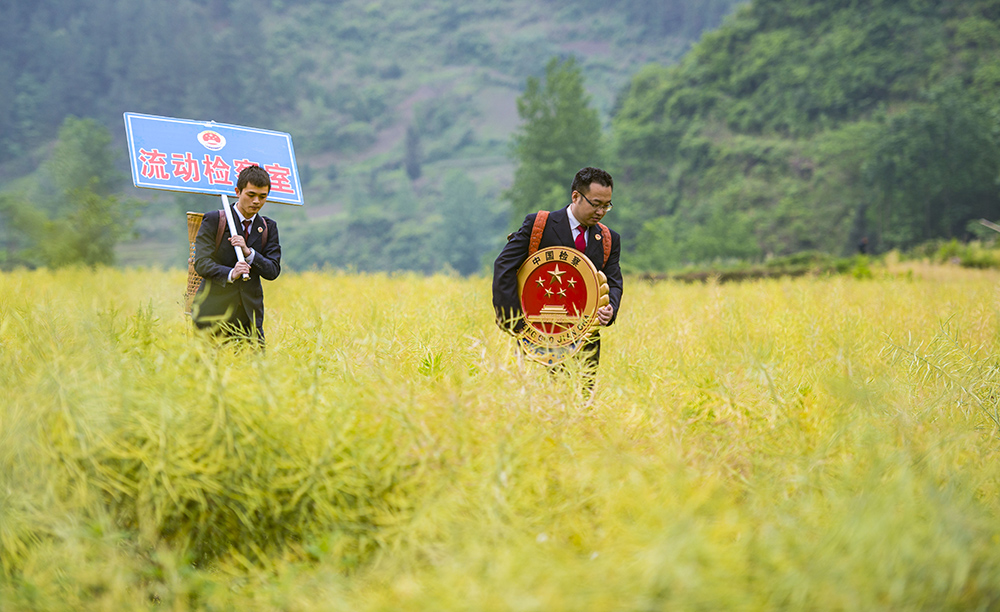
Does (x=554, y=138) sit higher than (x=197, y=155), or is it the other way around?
(x=554, y=138)

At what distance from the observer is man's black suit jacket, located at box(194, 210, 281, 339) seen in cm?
436

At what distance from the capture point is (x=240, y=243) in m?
4.36

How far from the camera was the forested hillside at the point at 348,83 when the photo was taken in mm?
100000

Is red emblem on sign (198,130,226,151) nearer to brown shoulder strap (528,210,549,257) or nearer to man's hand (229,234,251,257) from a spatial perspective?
man's hand (229,234,251,257)

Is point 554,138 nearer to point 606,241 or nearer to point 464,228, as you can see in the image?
point 606,241

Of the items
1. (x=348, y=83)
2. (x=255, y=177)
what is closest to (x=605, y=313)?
(x=255, y=177)

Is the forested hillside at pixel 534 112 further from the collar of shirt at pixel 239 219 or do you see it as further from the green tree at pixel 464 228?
the collar of shirt at pixel 239 219

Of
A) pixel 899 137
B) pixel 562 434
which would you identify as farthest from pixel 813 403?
pixel 899 137

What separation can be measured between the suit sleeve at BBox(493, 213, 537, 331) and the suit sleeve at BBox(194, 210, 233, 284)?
1.63 m

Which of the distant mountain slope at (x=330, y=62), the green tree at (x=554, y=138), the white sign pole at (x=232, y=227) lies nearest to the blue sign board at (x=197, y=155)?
the white sign pole at (x=232, y=227)

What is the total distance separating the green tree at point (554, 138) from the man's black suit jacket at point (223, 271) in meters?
42.3

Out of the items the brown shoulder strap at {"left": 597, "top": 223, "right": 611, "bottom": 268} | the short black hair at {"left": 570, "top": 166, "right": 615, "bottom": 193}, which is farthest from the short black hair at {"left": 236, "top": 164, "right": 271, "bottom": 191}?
the brown shoulder strap at {"left": 597, "top": 223, "right": 611, "bottom": 268}

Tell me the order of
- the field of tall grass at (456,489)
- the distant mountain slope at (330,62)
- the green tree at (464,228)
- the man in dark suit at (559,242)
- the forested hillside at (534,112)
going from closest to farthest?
the field of tall grass at (456,489)
the man in dark suit at (559,242)
the forested hillside at (534,112)
the green tree at (464,228)
the distant mountain slope at (330,62)

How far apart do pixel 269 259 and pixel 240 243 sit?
253 millimetres
